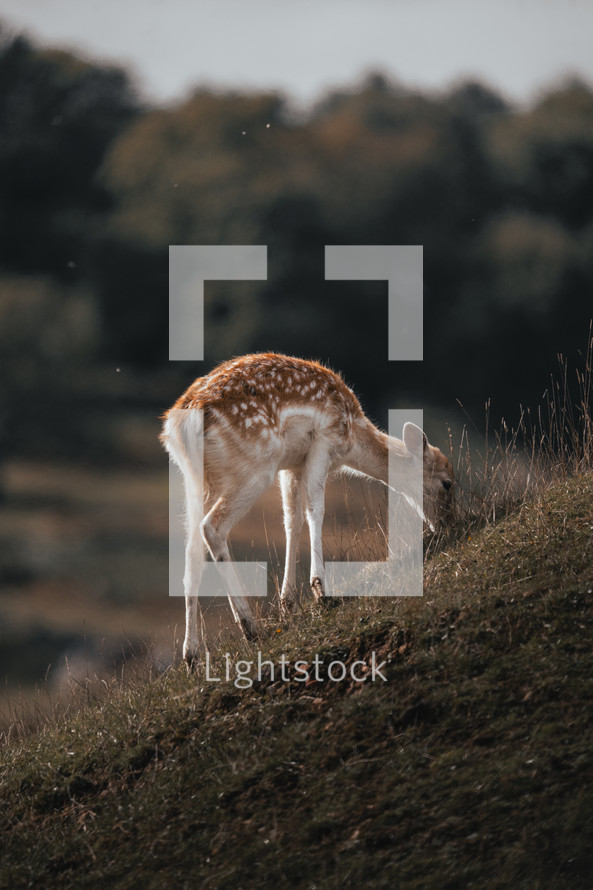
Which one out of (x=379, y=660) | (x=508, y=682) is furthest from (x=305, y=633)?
(x=508, y=682)

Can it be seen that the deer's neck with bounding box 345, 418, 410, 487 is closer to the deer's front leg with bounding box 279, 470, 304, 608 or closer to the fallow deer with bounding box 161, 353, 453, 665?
the fallow deer with bounding box 161, 353, 453, 665

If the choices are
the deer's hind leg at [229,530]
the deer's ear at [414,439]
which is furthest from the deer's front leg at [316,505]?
the deer's ear at [414,439]

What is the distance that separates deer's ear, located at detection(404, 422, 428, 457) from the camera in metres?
10.2

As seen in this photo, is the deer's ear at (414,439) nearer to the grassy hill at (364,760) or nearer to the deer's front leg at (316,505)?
the deer's front leg at (316,505)

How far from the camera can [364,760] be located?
19.6 ft

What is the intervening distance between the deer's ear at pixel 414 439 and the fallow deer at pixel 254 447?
9 cm

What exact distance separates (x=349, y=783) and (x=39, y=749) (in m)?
3.33

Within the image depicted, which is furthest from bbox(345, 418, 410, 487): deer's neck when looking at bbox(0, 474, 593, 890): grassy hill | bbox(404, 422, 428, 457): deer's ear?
bbox(0, 474, 593, 890): grassy hill

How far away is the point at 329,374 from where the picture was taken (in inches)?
383

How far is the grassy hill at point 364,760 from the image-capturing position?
5.24 meters

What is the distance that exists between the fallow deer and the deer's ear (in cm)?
9

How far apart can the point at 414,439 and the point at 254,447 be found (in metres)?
2.56

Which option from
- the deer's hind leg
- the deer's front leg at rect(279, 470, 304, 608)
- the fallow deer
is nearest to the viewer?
the deer's hind leg

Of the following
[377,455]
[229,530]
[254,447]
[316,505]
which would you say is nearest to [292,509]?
[316,505]
